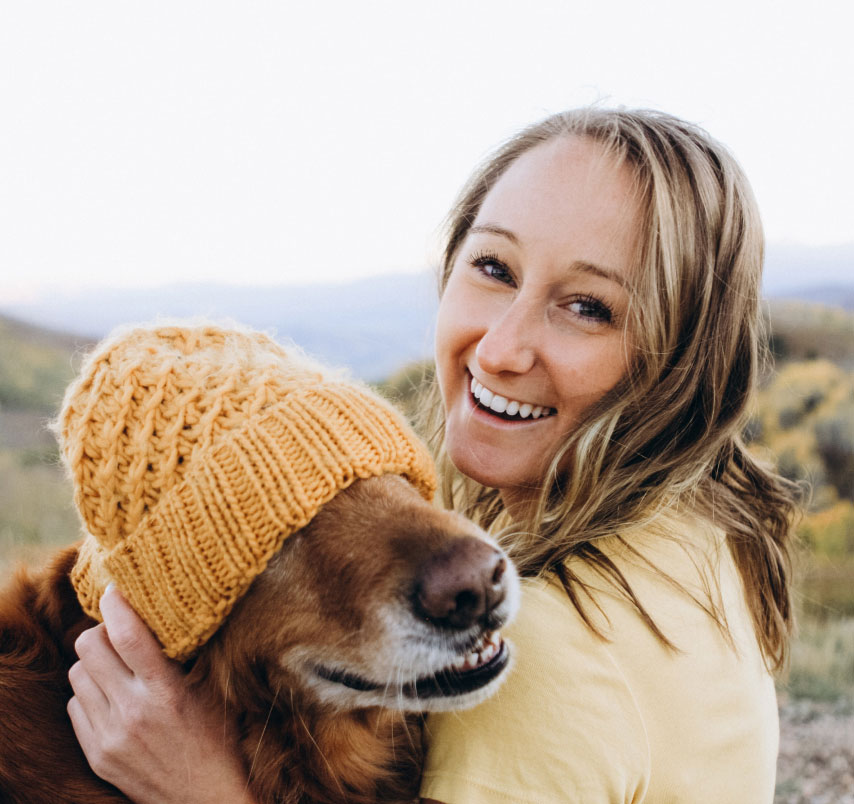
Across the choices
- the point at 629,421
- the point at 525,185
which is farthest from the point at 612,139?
the point at 629,421

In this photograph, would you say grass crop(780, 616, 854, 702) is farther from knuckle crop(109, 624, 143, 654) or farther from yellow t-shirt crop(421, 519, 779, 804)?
knuckle crop(109, 624, 143, 654)

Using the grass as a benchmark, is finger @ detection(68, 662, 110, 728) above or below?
above

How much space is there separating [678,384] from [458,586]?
0.95m

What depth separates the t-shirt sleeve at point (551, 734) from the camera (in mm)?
1563

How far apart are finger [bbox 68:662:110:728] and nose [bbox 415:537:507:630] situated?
0.79 m

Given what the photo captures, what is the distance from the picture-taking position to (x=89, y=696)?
5.95ft

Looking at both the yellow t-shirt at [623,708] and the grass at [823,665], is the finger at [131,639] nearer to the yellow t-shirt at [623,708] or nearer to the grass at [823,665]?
the yellow t-shirt at [623,708]

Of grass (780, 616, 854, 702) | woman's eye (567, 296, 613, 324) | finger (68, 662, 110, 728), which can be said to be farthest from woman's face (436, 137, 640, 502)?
grass (780, 616, 854, 702)

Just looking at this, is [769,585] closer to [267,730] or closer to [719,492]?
[719,492]

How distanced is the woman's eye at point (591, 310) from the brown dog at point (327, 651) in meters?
0.70

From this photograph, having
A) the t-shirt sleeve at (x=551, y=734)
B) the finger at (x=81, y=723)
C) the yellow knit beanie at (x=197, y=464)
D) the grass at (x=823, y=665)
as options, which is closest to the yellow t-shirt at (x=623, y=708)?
the t-shirt sleeve at (x=551, y=734)

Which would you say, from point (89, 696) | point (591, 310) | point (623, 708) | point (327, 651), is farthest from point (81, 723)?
point (591, 310)

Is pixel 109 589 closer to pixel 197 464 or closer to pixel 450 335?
pixel 197 464

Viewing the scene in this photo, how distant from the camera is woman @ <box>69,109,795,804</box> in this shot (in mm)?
1661
